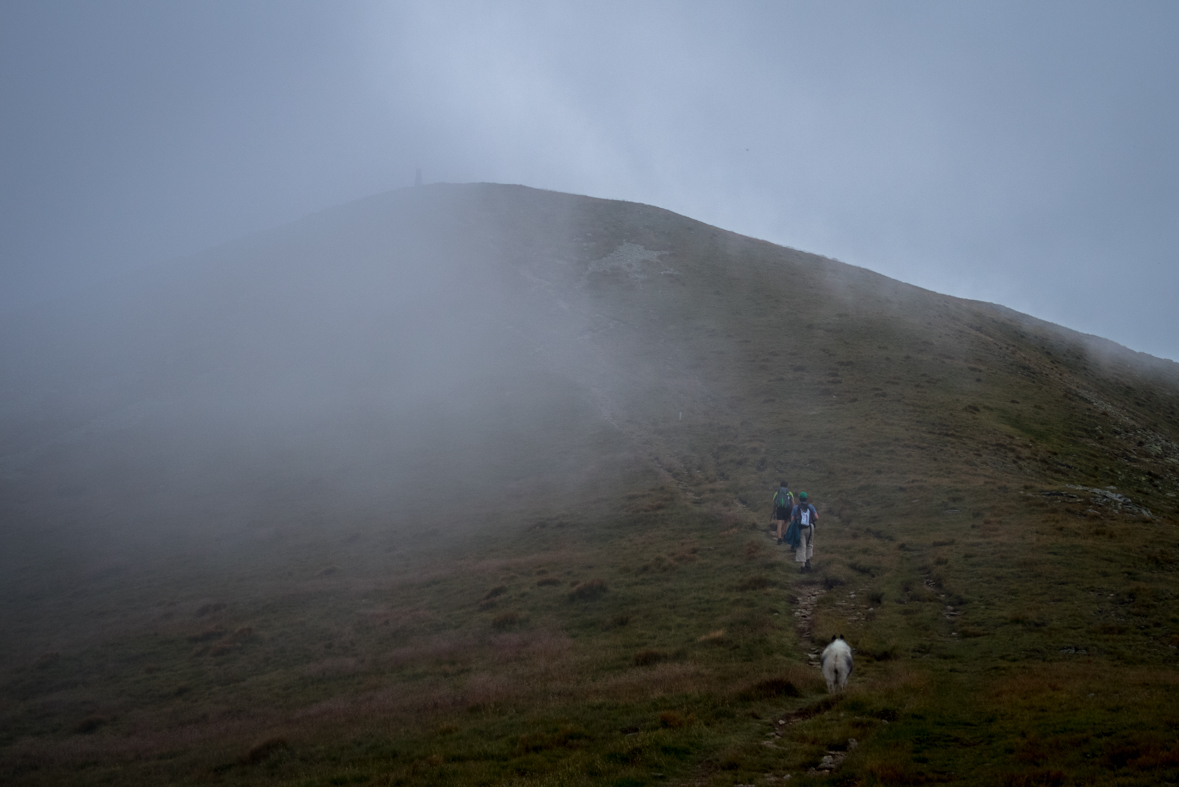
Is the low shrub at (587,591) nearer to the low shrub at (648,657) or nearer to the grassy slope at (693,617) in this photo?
the grassy slope at (693,617)

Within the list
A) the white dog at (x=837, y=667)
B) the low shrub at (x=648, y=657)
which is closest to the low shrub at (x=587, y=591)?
the low shrub at (x=648, y=657)

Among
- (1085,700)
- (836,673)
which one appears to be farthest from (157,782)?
(1085,700)

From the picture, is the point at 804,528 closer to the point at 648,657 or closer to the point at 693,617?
the point at 693,617

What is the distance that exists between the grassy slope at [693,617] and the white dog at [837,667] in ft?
1.81

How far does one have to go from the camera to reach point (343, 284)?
3883 inches

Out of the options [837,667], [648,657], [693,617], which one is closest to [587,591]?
[693,617]

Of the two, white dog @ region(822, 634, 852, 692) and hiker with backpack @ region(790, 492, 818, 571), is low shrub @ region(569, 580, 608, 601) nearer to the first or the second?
hiker with backpack @ region(790, 492, 818, 571)

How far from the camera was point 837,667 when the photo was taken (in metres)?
15.9

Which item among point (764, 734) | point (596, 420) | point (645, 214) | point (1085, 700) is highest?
point (645, 214)

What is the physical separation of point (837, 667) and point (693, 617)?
7.84 meters

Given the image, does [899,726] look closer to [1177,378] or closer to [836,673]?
[836,673]

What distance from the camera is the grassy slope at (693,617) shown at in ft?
44.1

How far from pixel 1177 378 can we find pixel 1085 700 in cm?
9933

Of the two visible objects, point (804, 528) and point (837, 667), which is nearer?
point (837, 667)
